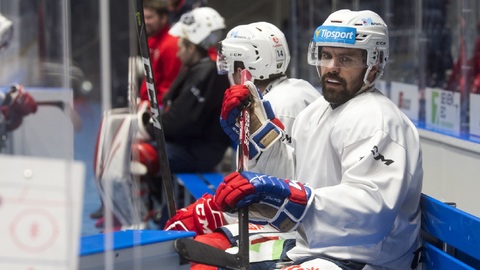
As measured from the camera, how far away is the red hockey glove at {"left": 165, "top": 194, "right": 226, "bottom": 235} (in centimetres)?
357

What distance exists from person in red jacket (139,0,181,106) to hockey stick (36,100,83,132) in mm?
4691

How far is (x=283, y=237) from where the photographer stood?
333cm

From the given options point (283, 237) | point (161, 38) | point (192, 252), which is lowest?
point (283, 237)

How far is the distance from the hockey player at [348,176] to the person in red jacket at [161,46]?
3090 mm

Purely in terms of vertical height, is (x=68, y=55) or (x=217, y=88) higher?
(x=68, y=55)

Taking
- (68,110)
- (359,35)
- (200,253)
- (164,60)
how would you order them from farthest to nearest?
(164,60) → (359,35) → (200,253) → (68,110)

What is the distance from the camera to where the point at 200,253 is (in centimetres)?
229

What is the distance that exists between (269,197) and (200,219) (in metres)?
0.98

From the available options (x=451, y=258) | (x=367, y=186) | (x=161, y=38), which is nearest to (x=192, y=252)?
(x=367, y=186)

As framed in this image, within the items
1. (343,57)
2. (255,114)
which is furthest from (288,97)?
(343,57)

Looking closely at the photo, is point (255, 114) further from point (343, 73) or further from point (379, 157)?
point (379, 157)

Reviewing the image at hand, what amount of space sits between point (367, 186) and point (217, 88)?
2.95 metres

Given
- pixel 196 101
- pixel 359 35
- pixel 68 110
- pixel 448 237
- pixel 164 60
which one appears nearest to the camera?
pixel 68 110

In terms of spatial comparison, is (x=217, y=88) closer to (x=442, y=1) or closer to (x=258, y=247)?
(x=442, y=1)
